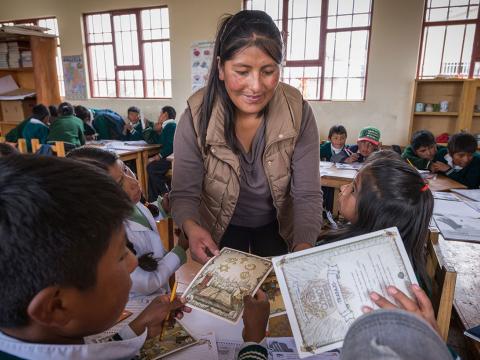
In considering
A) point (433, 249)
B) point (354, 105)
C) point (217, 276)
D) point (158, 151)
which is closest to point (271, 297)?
point (217, 276)

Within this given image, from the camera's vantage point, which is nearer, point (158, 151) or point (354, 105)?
point (158, 151)

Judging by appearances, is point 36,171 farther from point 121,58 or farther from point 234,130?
point 121,58

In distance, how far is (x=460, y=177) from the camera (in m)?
3.32

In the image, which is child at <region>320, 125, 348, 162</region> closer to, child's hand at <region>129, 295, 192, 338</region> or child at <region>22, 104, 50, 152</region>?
child's hand at <region>129, 295, 192, 338</region>

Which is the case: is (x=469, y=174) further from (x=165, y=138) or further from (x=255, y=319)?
(x=165, y=138)

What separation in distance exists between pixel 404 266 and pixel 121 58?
24.4 feet

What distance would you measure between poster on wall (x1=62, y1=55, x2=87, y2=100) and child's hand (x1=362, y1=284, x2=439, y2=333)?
26.0 feet

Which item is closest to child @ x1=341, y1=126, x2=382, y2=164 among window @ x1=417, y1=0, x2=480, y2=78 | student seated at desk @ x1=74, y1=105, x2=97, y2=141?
window @ x1=417, y1=0, x2=480, y2=78

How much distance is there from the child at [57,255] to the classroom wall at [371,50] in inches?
219

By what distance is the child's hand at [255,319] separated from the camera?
871 mm

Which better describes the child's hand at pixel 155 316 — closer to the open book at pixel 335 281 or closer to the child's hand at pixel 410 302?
the open book at pixel 335 281

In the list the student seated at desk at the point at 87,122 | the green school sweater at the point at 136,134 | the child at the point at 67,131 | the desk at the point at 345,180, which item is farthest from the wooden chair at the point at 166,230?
the green school sweater at the point at 136,134

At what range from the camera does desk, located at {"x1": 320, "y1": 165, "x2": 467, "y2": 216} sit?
286 cm

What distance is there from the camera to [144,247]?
1.45 meters
